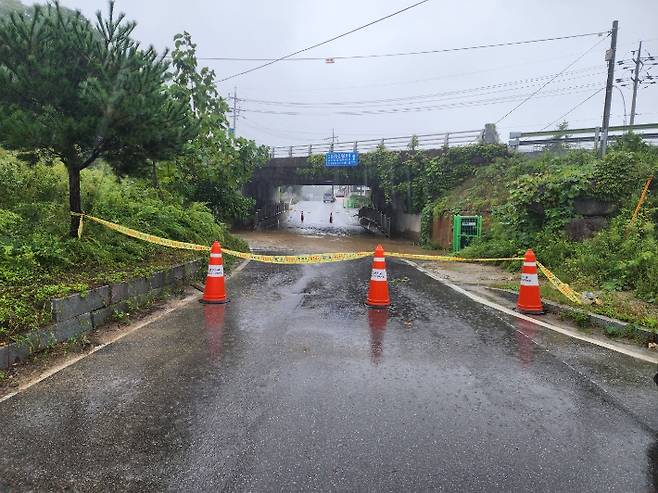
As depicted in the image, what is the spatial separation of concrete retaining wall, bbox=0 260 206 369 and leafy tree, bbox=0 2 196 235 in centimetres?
214

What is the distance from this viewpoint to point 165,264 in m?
8.10

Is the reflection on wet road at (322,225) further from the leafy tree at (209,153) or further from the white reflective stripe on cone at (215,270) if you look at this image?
the white reflective stripe on cone at (215,270)

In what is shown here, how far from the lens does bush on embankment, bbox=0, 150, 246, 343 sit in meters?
5.16

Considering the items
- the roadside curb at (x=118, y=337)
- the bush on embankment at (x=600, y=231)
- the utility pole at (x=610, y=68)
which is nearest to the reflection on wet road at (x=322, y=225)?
the utility pole at (x=610, y=68)

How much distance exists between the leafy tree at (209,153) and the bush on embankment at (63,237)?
2.61 meters

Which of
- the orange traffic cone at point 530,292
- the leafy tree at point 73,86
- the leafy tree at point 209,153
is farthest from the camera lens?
the leafy tree at point 209,153

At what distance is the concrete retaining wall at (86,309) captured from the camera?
4.54m

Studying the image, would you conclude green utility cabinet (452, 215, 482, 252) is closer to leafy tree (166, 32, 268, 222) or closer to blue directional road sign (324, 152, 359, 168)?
leafy tree (166, 32, 268, 222)

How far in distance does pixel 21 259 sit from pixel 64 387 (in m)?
2.54

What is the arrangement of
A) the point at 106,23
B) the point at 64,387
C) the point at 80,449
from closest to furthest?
the point at 80,449
the point at 64,387
the point at 106,23

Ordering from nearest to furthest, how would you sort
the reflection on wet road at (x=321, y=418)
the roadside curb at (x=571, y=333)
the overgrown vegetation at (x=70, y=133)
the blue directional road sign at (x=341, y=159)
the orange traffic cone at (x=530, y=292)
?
the reflection on wet road at (x=321, y=418) → the roadside curb at (x=571, y=333) → the overgrown vegetation at (x=70, y=133) → the orange traffic cone at (x=530, y=292) → the blue directional road sign at (x=341, y=159)

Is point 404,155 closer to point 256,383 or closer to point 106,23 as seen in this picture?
point 106,23

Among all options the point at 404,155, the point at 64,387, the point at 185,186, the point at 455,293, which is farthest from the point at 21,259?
the point at 404,155

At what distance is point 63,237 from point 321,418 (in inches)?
217
